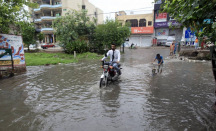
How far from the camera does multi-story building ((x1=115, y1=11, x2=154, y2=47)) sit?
125ft

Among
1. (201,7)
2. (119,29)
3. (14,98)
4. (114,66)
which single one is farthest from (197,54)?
(14,98)

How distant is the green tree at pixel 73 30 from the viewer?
2030 cm

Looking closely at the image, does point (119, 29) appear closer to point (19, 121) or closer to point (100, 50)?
point (100, 50)

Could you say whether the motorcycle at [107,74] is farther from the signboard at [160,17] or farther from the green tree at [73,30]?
the signboard at [160,17]

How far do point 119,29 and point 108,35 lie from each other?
1843 millimetres

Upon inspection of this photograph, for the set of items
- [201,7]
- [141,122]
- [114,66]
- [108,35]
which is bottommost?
[141,122]

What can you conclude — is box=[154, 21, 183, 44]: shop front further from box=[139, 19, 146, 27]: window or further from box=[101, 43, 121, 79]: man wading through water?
box=[101, 43, 121, 79]: man wading through water

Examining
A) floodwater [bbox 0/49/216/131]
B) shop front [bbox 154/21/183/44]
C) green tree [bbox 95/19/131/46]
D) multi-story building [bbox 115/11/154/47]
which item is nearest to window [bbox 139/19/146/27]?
multi-story building [bbox 115/11/154/47]

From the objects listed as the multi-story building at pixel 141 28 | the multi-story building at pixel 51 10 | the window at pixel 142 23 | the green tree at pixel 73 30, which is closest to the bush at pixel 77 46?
the green tree at pixel 73 30

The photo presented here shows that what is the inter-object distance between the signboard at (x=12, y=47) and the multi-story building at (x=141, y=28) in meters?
32.3

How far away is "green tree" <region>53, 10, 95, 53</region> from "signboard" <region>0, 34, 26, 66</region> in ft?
35.8

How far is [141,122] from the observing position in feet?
11.4

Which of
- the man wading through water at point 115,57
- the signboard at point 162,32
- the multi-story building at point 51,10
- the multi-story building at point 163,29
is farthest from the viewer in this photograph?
the multi-story building at point 51,10

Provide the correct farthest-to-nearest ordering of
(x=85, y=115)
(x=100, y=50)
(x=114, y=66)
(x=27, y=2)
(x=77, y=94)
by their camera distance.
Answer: (x=100, y=50), (x=27, y=2), (x=114, y=66), (x=77, y=94), (x=85, y=115)
